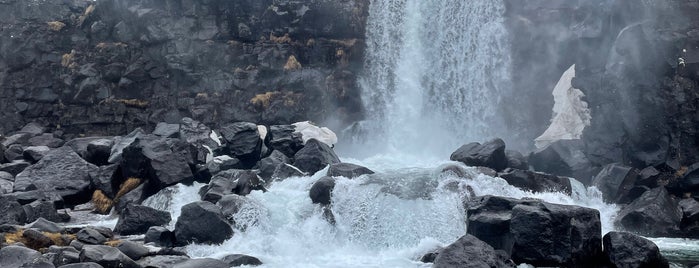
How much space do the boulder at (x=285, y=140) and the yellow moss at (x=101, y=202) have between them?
26.9ft

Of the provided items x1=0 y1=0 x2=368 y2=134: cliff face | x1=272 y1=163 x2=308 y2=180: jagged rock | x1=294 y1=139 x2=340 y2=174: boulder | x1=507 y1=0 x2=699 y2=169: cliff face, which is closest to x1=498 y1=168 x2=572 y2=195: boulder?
x1=507 y1=0 x2=699 y2=169: cliff face

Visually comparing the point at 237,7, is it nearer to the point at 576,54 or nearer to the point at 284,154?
the point at 284,154

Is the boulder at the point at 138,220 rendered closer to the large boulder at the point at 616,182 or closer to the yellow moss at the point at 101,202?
the yellow moss at the point at 101,202

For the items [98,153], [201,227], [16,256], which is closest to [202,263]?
[201,227]

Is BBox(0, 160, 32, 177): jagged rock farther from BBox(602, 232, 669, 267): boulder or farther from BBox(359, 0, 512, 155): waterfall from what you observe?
BBox(602, 232, 669, 267): boulder

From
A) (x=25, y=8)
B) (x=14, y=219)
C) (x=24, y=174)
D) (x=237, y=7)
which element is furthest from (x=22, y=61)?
(x=14, y=219)

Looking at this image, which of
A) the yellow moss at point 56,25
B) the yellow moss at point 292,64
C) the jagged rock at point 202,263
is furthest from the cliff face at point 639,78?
the yellow moss at point 56,25

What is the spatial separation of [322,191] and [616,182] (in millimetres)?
11492

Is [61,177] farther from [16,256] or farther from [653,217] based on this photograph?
[653,217]

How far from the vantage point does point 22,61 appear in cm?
3912

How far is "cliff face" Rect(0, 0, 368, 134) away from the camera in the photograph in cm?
3875

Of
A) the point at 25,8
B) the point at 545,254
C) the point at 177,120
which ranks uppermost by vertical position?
the point at 25,8

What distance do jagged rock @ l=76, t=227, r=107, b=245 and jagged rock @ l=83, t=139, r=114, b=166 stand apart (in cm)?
1076

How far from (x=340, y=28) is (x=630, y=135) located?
742 inches
